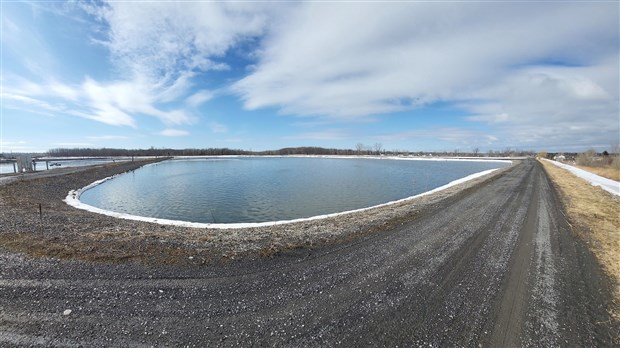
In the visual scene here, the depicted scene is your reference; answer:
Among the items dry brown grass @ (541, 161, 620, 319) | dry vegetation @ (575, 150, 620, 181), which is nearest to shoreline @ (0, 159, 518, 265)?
dry brown grass @ (541, 161, 620, 319)

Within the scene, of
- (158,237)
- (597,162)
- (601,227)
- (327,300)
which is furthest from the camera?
(597,162)

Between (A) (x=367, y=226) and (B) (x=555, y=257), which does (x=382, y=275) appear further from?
(B) (x=555, y=257)

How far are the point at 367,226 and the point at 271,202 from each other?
10.3 meters

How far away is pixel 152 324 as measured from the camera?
13.6 ft

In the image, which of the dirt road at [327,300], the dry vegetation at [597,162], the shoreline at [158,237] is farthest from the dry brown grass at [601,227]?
the dry vegetation at [597,162]

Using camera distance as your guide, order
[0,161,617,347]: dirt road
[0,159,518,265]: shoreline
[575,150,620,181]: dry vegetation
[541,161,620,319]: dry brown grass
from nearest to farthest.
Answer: [0,161,617,347]: dirt road < [541,161,620,319]: dry brown grass < [0,159,518,265]: shoreline < [575,150,620,181]: dry vegetation

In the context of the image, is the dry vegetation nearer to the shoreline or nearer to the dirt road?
the dirt road

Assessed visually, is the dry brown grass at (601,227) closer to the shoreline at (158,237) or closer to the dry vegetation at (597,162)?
the shoreline at (158,237)

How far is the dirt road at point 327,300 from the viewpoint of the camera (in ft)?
12.9

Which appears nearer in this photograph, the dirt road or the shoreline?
the dirt road

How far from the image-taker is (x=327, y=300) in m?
4.92

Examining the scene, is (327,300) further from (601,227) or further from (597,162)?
(597,162)

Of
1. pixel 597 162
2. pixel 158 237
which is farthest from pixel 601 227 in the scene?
pixel 597 162

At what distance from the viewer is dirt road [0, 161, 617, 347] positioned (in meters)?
3.94
